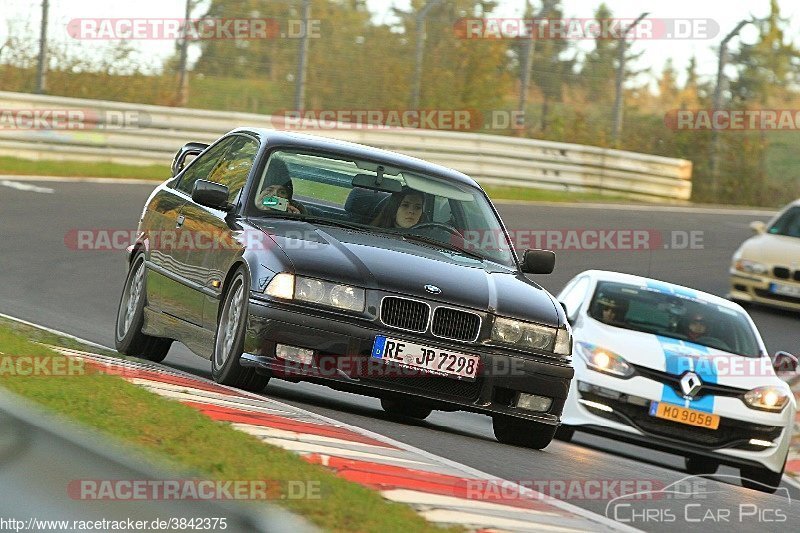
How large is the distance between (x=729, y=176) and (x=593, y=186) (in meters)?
5.75

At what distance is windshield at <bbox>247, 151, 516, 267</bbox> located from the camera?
9562 mm

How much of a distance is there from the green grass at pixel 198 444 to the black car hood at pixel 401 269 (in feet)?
4.53

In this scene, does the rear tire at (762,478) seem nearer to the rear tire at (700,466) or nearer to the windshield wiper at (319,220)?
the rear tire at (700,466)

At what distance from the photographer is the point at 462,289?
8.81 m

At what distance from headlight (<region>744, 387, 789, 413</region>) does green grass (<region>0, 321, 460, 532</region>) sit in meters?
5.20

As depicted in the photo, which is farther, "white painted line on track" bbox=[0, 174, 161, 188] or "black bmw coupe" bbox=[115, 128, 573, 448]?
"white painted line on track" bbox=[0, 174, 161, 188]

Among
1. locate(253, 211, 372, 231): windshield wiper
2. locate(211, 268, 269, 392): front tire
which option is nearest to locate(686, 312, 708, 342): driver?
locate(253, 211, 372, 231): windshield wiper

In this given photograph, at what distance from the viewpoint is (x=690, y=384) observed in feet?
36.9

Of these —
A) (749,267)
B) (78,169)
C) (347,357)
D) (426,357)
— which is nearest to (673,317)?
(426,357)

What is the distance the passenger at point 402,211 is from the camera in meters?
9.63

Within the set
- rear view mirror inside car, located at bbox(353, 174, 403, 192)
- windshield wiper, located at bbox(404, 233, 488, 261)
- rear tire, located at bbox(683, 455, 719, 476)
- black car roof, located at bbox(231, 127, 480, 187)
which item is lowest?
rear tire, located at bbox(683, 455, 719, 476)

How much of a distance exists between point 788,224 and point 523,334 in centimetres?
1210

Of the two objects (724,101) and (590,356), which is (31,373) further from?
(724,101)

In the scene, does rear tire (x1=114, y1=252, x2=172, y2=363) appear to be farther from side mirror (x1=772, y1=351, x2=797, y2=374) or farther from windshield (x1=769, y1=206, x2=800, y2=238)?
windshield (x1=769, y1=206, x2=800, y2=238)
